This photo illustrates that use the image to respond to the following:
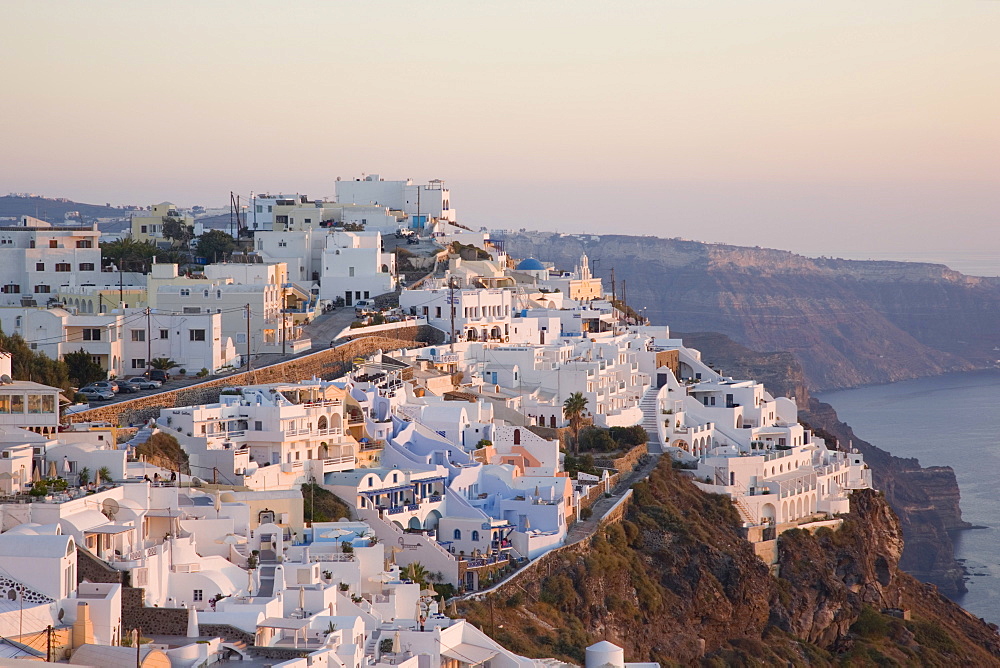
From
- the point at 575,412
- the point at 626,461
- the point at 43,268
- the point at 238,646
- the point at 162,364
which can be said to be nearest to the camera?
the point at 238,646

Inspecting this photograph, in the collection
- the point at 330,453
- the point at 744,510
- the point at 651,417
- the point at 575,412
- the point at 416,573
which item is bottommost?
the point at 744,510


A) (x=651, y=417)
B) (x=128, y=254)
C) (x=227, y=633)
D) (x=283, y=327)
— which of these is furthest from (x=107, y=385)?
(x=128, y=254)

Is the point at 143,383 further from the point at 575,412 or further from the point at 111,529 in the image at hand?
the point at 111,529

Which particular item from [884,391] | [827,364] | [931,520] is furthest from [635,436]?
[827,364]

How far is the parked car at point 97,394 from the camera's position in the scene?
35625mm

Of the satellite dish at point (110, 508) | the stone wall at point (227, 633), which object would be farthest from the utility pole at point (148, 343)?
the stone wall at point (227, 633)

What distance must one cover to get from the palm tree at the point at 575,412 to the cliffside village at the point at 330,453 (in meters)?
0.05

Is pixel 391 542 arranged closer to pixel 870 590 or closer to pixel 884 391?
pixel 870 590

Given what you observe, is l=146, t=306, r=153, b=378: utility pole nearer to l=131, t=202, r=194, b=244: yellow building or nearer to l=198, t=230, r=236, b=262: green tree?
l=198, t=230, r=236, b=262: green tree

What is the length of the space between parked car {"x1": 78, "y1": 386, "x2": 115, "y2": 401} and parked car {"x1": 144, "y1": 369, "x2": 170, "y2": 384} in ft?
8.78

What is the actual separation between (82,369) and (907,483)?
5954cm

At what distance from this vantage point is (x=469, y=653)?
2773cm

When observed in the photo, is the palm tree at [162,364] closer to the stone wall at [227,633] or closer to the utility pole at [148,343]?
the utility pole at [148,343]

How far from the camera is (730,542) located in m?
42.1
